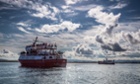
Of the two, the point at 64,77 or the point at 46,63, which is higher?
the point at 46,63

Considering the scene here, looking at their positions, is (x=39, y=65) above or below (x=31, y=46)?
below

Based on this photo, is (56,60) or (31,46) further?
(31,46)

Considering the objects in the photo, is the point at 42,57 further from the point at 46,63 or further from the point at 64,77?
the point at 64,77

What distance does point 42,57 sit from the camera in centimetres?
11325

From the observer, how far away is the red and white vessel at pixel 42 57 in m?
112

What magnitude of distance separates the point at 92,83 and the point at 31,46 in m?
82.8

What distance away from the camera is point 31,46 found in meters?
126

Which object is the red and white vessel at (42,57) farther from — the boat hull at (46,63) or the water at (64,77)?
the water at (64,77)

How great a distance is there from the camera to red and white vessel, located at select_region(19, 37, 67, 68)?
11231 cm

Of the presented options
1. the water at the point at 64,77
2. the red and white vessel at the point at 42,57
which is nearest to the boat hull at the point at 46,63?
the red and white vessel at the point at 42,57

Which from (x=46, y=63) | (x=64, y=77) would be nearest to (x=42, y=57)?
(x=46, y=63)

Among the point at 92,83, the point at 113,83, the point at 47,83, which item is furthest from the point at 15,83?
the point at 113,83

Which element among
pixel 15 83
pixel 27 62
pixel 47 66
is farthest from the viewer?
pixel 27 62

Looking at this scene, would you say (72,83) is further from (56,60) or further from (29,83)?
(56,60)
